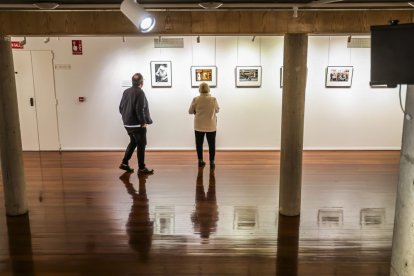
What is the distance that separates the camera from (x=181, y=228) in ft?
14.7

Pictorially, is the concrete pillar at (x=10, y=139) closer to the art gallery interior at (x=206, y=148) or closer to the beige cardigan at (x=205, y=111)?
the art gallery interior at (x=206, y=148)

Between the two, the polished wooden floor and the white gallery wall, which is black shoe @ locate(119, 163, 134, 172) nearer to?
the polished wooden floor

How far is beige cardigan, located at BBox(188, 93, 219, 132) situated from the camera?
270 inches

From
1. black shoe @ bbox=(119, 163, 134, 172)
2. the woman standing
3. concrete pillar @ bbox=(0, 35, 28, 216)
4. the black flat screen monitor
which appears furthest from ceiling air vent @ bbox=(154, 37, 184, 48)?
the black flat screen monitor

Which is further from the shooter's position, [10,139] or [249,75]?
[249,75]

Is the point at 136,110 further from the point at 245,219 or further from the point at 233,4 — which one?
the point at 233,4

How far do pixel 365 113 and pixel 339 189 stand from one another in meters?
3.22

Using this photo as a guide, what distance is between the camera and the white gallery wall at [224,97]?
8203 millimetres

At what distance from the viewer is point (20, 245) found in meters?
4.06

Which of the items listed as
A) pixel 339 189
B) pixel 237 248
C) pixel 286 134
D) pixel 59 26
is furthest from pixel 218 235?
pixel 59 26

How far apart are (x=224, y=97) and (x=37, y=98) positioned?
414cm

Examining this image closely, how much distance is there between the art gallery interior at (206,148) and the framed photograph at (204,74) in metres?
0.04

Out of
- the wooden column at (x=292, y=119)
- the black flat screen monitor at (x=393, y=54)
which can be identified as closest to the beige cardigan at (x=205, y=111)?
the wooden column at (x=292, y=119)

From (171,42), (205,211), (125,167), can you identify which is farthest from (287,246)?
(171,42)
